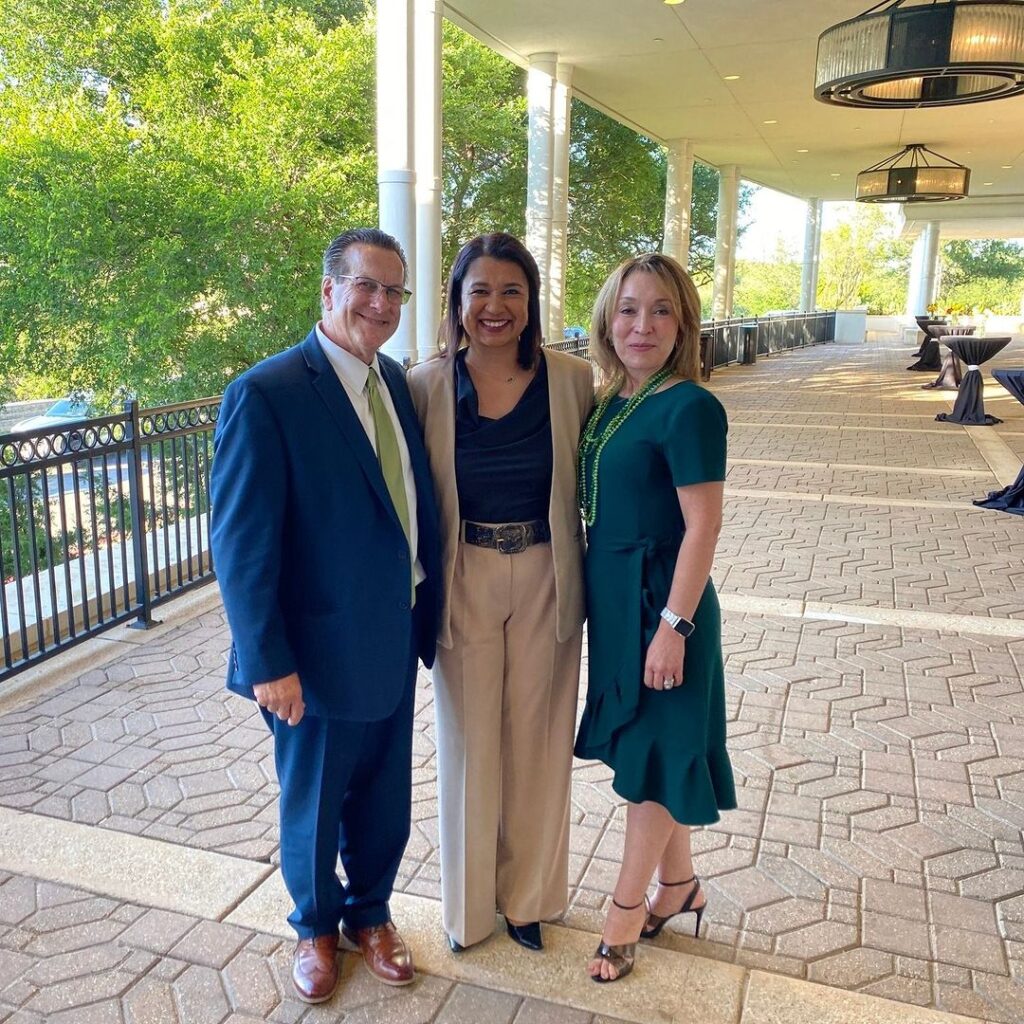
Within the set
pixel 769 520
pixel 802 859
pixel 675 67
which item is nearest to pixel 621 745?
pixel 802 859

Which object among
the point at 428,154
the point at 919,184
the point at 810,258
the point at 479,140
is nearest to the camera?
the point at 428,154

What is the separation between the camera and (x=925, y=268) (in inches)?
1288

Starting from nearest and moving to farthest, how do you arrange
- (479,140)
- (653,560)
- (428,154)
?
(653,560)
(428,154)
(479,140)

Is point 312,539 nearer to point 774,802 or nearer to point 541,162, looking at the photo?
point 774,802

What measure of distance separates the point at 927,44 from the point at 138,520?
5441mm

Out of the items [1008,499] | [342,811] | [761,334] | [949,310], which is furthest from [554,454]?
[761,334]

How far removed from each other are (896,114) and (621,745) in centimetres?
1711

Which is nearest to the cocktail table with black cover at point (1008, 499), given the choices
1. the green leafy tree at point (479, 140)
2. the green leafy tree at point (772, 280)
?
the green leafy tree at point (479, 140)

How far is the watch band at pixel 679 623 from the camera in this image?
212 centimetres

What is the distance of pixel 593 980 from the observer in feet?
7.83

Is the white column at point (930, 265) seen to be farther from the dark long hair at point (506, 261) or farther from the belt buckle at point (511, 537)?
the belt buckle at point (511, 537)

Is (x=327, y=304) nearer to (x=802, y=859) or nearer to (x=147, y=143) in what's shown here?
(x=802, y=859)

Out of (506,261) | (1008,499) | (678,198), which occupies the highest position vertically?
(678,198)

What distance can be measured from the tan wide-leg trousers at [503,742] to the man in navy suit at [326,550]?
0.36 ft
